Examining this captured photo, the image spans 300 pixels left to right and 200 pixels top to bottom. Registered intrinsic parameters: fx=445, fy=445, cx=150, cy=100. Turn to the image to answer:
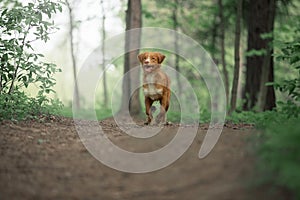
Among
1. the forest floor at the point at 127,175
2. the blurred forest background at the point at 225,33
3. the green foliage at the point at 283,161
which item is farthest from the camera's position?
the blurred forest background at the point at 225,33

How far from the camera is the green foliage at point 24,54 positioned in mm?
8859

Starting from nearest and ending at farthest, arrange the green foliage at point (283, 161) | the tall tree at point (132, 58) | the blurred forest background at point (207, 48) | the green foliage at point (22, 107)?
the green foliage at point (283, 161), the blurred forest background at point (207, 48), the green foliage at point (22, 107), the tall tree at point (132, 58)

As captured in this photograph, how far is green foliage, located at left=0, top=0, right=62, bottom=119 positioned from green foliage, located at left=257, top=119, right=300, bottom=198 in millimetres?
5446

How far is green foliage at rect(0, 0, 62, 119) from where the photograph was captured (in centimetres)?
886

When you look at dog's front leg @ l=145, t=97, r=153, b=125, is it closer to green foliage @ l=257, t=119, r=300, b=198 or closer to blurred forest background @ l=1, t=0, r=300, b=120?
blurred forest background @ l=1, t=0, r=300, b=120

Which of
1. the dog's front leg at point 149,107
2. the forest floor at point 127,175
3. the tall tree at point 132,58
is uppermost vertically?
the tall tree at point 132,58

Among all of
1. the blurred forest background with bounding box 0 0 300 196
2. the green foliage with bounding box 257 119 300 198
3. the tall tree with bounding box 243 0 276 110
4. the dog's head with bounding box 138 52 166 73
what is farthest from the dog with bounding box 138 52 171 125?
the tall tree with bounding box 243 0 276 110

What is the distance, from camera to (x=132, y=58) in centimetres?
1546

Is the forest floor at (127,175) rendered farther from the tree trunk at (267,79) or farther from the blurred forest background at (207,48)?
the tree trunk at (267,79)

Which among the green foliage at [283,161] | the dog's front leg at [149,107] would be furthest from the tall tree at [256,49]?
the green foliage at [283,161]

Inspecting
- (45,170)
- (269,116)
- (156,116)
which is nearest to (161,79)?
(156,116)

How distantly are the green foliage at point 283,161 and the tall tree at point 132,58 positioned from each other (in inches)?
437

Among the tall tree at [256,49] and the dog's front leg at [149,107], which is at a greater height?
the tall tree at [256,49]

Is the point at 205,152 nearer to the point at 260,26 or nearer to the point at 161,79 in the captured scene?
the point at 161,79
